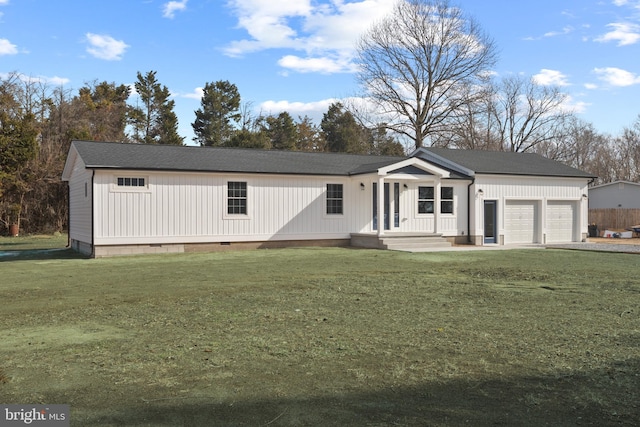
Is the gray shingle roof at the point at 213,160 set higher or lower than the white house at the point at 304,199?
higher

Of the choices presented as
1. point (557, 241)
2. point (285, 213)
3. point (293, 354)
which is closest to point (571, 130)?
point (557, 241)

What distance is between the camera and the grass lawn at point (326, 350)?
395 centimetres

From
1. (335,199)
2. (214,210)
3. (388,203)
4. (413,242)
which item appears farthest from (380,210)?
(214,210)

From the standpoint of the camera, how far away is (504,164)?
2434 cm

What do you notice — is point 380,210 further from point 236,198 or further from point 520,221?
point 520,221

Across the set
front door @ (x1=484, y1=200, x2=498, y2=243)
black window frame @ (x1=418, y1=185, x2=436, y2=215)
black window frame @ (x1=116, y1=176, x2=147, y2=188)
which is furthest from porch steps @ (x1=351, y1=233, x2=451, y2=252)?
black window frame @ (x1=116, y1=176, x2=147, y2=188)

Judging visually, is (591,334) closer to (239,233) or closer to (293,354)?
(293,354)

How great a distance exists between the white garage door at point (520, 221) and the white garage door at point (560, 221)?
29.0 inches

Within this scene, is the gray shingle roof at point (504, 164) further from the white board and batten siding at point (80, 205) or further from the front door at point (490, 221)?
the white board and batten siding at point (80, 205)

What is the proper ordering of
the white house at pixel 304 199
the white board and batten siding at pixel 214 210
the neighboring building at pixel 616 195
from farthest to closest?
the neighboring building at pixel 616 195 → the white house at pixel 304 199 → the white board and batten siding at pixel 214 210

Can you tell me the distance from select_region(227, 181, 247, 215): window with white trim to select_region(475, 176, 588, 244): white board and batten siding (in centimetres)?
959

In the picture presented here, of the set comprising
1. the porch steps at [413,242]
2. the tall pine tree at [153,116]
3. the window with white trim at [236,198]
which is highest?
the tall pine tree at [153,116]

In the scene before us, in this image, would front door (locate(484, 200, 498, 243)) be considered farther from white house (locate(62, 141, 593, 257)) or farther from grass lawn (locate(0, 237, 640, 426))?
grass lawn (locate(0, 237, 640, 426))

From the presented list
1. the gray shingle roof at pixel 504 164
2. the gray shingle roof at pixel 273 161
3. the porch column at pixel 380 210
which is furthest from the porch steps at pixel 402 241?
the gray shingle roof at pixel 504 164
